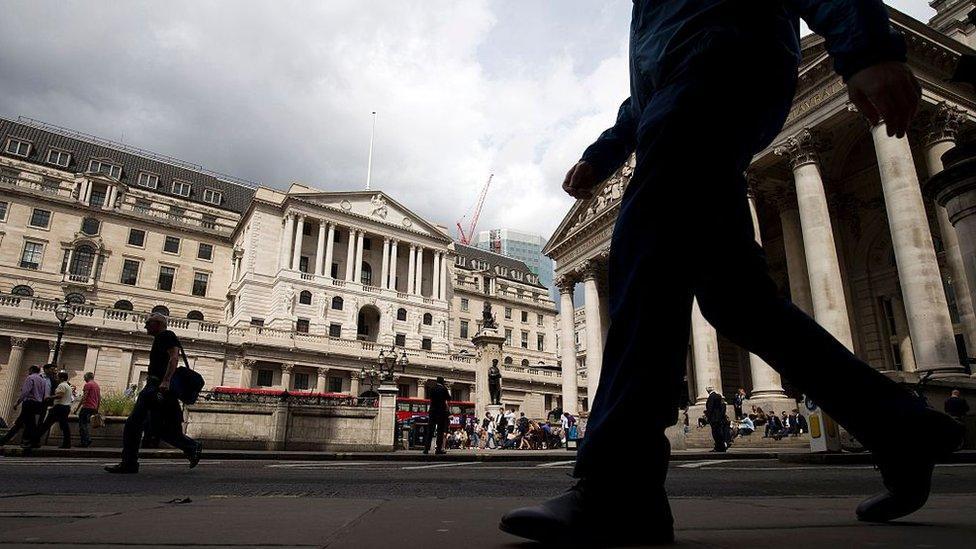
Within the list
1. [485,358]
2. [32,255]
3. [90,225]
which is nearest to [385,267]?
[90,225]

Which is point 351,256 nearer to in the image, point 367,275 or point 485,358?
point 367,275

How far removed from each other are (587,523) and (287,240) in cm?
5383

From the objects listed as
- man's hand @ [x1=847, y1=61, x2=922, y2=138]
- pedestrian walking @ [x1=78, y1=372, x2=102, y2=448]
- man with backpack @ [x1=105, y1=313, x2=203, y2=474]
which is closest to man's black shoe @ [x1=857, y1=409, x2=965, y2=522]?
man's hand @ [x1=847, y1=61, x2=922, y2=138]

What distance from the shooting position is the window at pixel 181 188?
204 feet

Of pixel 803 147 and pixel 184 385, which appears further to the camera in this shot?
pixel 803 147

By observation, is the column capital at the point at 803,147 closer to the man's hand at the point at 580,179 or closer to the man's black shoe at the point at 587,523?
the man's hand at the point at 580,179

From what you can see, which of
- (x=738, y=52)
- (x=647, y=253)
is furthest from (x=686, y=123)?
(x=647, y=253)

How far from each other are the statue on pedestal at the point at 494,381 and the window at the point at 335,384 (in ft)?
69.6

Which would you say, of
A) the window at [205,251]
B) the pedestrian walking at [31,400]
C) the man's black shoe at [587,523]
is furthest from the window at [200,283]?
the man's black shoe at [587,523]

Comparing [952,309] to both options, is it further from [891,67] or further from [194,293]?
[194,293]

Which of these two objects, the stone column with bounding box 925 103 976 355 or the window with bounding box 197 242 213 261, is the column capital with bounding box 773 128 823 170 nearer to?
the stone column with bounding box 925 103 976 355

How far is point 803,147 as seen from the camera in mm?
19188

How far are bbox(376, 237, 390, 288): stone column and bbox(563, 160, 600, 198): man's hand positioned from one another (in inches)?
2109

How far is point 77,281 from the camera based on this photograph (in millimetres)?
49719
